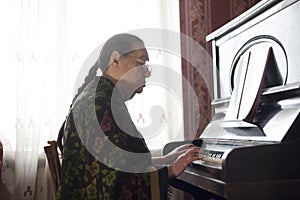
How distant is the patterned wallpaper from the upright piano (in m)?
0.79

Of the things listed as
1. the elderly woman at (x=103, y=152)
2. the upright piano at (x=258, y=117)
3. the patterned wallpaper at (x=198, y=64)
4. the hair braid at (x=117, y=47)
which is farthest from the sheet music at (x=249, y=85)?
the patterned wallpaper at (x=198, y=64)

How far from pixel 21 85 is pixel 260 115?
1.67 metres

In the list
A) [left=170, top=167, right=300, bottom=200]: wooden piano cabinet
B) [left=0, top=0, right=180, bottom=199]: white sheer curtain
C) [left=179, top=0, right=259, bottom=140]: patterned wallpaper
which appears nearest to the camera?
[left=170, top=167, right=300, bottom=200]: wooden piano cabinet

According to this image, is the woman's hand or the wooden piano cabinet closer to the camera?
the wooden piano cabinet

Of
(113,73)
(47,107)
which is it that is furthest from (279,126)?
(47,107)

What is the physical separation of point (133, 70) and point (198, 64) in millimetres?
1497

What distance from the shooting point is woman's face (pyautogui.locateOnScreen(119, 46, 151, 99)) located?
67.2 inches

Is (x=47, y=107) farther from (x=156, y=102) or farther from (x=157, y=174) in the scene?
(x=157, y=174)

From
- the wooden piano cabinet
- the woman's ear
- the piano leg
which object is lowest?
the piano leg

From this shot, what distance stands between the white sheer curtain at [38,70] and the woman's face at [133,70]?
1.24 metres

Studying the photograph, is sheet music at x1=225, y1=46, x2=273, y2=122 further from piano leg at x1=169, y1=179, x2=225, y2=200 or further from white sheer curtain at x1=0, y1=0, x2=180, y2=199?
white sheer curtain at x1=0, y1=0, x2=180, y2=199

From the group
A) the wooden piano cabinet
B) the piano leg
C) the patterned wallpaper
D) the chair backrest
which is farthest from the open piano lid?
the patterned wallpaper

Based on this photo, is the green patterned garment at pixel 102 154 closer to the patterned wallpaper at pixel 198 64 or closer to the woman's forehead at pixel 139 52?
the woman's forehead at pixel 139 52

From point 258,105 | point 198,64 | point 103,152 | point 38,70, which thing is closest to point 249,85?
point 258,105
